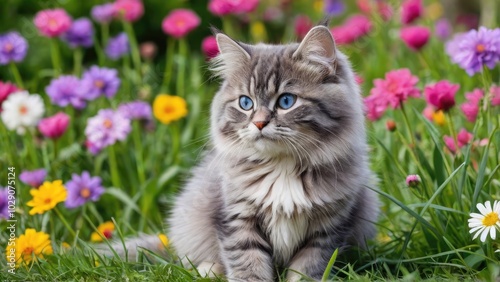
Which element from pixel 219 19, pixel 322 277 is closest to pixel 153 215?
pixel 322 277

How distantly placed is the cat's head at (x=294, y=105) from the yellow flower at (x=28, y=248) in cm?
105

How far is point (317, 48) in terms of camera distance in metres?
3.07

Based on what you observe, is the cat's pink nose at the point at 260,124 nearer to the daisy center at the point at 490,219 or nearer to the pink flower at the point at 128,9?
the daisy center at the point at 490,219

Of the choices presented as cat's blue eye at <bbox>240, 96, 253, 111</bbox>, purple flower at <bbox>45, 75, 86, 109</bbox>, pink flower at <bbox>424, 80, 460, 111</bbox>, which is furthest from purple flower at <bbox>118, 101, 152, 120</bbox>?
pink flower at <bbox>424, 80, 460, 111</bbox>

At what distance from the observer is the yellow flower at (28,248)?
11.2ft

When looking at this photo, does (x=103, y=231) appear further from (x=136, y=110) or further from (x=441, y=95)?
(x=441, y=95)

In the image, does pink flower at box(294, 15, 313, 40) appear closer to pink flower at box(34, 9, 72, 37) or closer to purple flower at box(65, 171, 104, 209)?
pink flower at box(34, 9, 72, 37)

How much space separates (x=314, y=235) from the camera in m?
3.10

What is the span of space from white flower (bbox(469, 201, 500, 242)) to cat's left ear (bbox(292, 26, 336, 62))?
0.90 metres

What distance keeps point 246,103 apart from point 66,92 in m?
1.71

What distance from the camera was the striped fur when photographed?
118 inches

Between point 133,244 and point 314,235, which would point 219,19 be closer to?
point 133,244

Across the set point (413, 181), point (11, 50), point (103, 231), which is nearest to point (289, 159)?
point (413, 181)

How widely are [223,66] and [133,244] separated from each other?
106 centimetres
